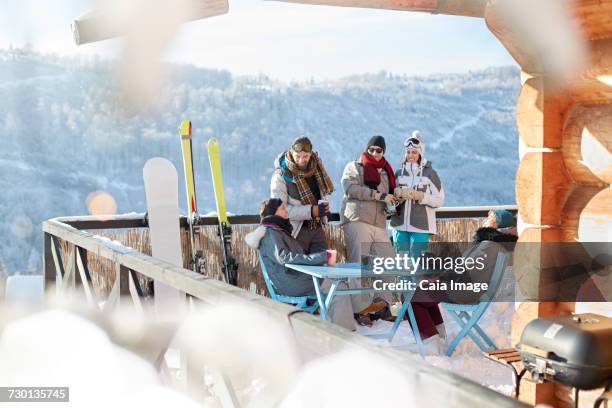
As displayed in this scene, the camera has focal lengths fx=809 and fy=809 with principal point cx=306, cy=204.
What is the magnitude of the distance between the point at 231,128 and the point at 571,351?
40326 mm

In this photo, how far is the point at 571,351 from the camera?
2.54 meters

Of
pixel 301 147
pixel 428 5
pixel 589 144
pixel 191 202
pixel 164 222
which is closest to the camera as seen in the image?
pixel 589 144

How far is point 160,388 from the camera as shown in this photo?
2.65 meters

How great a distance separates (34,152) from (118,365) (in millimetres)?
40158

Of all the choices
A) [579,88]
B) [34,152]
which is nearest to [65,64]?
[34,152]

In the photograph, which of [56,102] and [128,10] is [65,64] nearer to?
[56,102]

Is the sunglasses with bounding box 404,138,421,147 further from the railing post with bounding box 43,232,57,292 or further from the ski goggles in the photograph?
the railing post with bounding box 43,232,57,292

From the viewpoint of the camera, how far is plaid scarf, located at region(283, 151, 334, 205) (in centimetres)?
577

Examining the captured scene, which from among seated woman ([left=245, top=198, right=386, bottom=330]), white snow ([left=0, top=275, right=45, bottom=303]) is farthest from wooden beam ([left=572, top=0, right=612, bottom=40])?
white snow ([left=0, top=275, right=45, bottom=303])

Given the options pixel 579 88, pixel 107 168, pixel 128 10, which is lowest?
pixel 107 168

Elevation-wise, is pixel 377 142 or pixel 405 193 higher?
pixel 377 142

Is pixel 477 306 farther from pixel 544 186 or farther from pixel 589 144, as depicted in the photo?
pixel 589 144

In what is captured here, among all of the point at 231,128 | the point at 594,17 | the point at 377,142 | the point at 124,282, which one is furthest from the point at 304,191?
the point at 231,128

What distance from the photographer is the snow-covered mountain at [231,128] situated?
39188 mm
